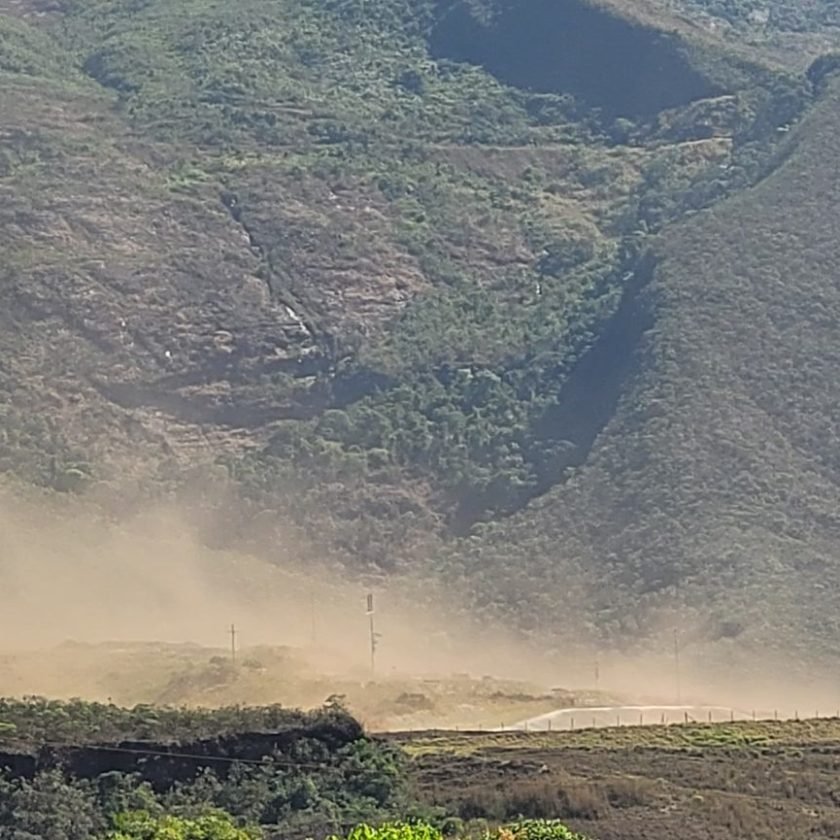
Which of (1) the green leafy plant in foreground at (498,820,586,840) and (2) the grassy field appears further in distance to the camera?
(2) the grassy field

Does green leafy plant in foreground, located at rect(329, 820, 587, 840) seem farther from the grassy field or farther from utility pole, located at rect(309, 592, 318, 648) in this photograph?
utility pole, located at rect(309, 592, 318, 648)

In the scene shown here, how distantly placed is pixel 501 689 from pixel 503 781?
37626mm

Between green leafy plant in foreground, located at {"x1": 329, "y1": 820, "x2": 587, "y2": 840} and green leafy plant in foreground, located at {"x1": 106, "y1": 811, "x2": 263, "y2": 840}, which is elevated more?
green leafy plant in foreground, located at {"x1": 106, "y1": 811, "x2": 263, "y2": 840}

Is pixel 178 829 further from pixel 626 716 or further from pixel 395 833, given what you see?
pixel 626 716

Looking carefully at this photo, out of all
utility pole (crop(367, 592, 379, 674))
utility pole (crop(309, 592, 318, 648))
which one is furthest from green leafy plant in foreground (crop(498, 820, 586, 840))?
utility pole (crop(309, 592, 318, 648))

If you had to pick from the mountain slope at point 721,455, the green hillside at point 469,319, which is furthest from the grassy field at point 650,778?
the green hillside at point 469,319

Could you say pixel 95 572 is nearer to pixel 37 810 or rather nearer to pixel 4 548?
pixel 4 548

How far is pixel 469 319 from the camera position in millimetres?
150875

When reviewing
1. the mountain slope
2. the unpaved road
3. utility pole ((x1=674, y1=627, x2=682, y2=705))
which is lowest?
the unpaved road

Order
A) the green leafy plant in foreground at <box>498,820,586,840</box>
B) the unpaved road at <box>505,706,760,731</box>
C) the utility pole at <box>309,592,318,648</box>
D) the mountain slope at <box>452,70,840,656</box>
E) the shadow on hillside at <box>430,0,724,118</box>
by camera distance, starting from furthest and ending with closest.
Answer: the shadow on hillside at <box>430,0,724,118</box> < the mountain slope at <box>452,70,840,656</box> < the utility pole at <box>309,592,318,648</box> < the unpaved road at <box>505,706,760,731</box> < the green leafy plant in foreground at <box>498,820,586,840</box>

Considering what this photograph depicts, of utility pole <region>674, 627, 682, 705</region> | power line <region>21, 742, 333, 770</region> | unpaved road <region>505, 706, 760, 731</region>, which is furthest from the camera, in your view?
utility pole <region>674, 627, 682, 705</region>

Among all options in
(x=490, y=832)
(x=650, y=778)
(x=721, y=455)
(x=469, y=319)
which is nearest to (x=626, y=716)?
(x=650, y=778)

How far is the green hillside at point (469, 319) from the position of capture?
5049 inches

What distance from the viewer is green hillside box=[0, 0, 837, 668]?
128250 millimetres
